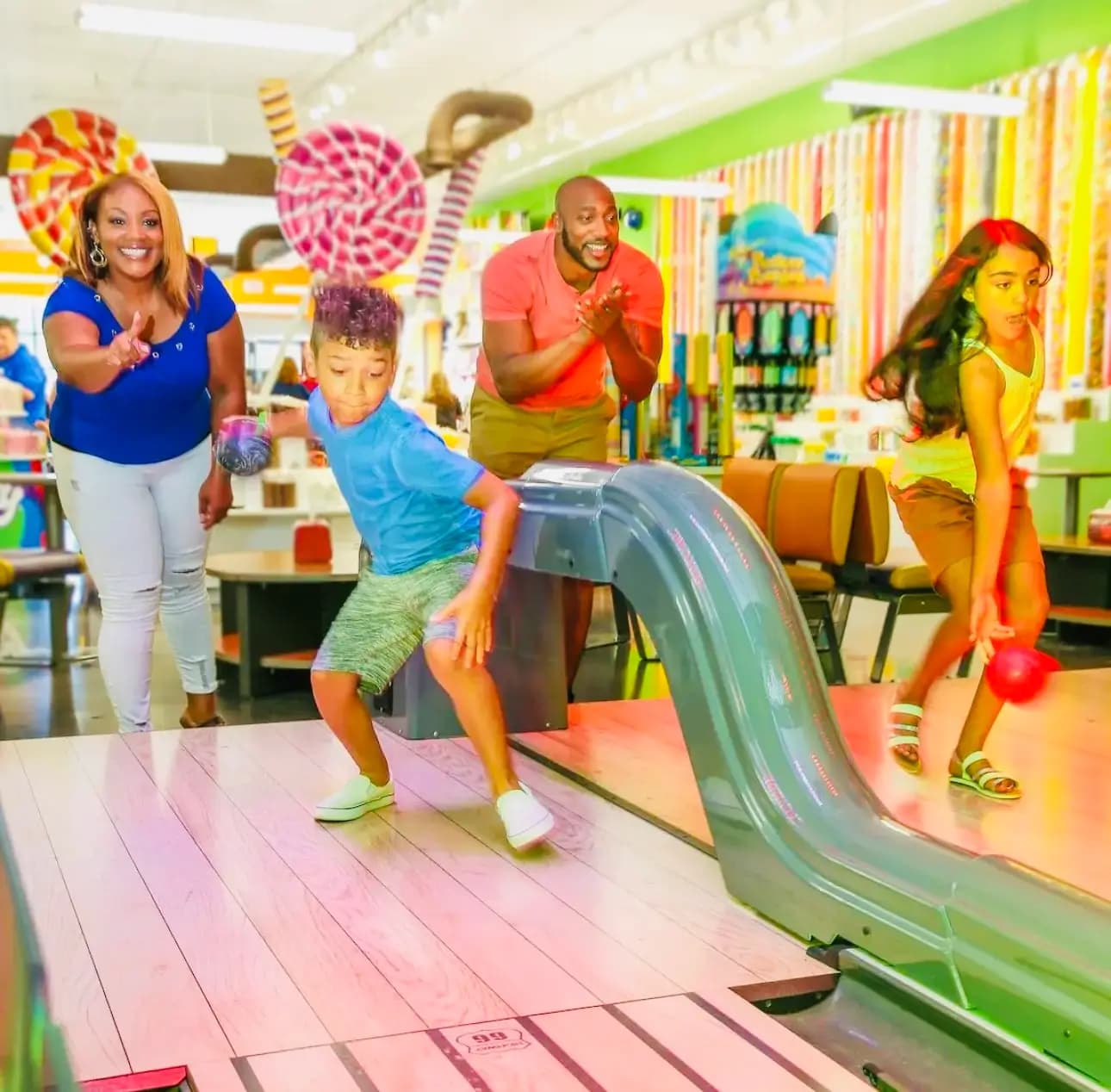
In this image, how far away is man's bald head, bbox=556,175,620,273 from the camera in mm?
3191

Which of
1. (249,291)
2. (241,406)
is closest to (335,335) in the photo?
(241,406)

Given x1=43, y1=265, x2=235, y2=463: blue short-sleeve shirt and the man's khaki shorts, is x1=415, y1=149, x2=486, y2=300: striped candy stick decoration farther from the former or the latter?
x1=43, y1=265, x2=235, y2=463: blue short-sleeve shirt

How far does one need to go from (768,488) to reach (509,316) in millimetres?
1922

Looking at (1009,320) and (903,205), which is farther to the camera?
(903,205)

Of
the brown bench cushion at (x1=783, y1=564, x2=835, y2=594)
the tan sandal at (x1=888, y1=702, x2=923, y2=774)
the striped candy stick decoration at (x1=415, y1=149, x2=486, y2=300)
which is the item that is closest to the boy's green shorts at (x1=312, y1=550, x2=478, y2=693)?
the tan sandal at (x1=888, y1=702, x2=923, y2=774)

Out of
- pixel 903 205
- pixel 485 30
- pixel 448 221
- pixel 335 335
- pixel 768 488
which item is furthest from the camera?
pixel 448 221

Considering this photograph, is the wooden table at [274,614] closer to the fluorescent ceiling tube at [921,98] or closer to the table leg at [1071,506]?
the table leg at [1071,506]

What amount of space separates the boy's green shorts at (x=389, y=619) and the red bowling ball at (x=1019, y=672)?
0.99 metres

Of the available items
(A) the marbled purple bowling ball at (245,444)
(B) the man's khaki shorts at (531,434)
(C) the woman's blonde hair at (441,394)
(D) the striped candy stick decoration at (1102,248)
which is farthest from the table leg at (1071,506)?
(A) the marbled purple bowling ball at (245,444)

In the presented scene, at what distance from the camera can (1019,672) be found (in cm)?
257

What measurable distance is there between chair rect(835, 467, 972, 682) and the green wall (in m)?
4.55

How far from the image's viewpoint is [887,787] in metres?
2.87

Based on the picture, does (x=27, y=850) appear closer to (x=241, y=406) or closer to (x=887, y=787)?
(x=241, y=406)

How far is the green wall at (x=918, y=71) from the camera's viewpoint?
8.15 meters
